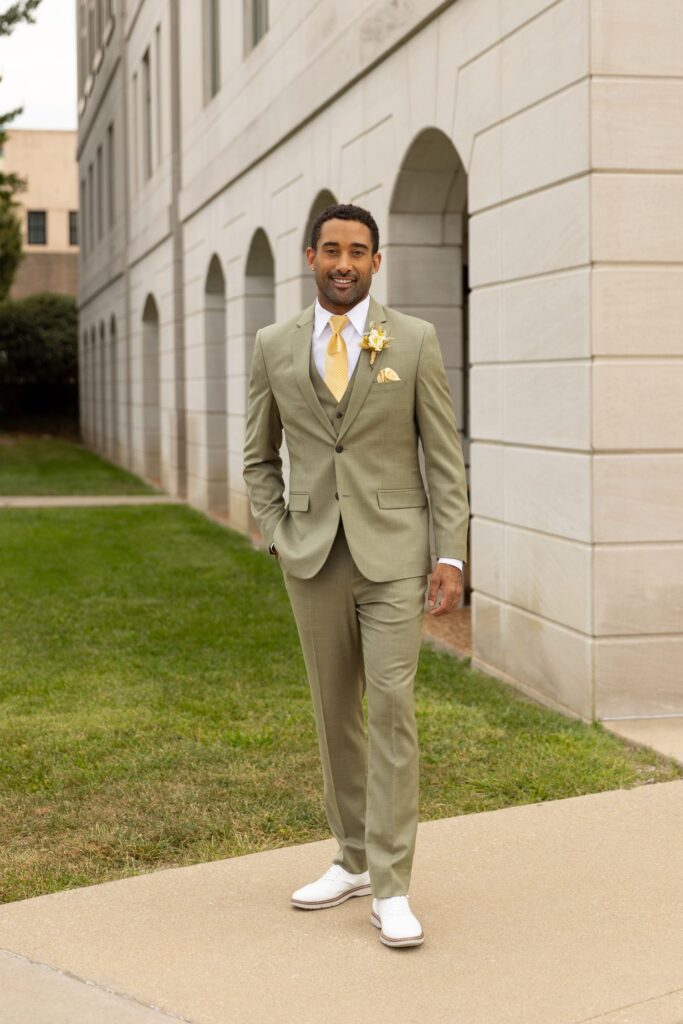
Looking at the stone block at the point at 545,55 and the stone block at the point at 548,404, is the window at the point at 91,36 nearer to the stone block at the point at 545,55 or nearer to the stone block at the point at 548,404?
the stone block at the point at 545,55

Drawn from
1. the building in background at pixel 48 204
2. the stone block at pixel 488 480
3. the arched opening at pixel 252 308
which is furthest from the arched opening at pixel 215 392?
the building in background at pixel 48 204

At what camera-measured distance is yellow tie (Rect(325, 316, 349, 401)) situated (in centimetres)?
441

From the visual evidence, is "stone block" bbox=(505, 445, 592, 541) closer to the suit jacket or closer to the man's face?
the suit jacket

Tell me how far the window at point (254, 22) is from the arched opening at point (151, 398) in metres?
11.6

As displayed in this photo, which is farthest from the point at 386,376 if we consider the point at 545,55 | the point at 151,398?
the point at 151,398

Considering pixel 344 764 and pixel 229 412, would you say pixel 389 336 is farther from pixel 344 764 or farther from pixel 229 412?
pixel 229 412

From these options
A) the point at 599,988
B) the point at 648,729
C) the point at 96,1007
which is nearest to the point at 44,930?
the point at 96,1007

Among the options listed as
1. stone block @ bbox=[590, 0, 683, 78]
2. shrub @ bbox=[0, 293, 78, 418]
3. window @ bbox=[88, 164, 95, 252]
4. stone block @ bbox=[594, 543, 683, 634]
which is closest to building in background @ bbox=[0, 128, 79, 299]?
shrub @ bbox=[0, 293, 78, 418]

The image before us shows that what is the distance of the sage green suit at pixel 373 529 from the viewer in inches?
171

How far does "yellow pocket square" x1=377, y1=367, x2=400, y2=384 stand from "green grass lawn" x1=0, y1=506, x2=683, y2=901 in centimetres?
195

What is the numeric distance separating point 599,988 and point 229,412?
1481cm

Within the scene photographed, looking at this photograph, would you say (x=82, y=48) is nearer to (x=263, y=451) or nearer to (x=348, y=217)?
(x=263, y=451)

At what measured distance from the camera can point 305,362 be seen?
4438 mm

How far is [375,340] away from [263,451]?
0.59 meters
